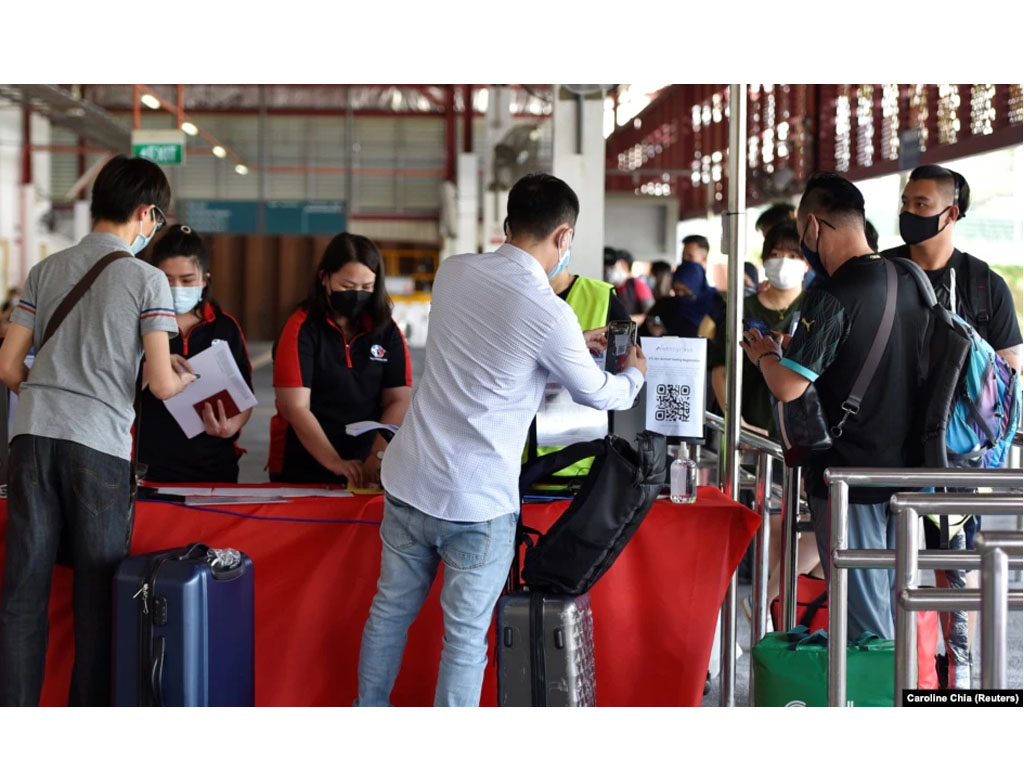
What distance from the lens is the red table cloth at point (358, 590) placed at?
9.95 feet

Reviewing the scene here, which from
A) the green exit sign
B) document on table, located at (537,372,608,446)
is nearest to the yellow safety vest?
document on table, located at (537,372,608,446)

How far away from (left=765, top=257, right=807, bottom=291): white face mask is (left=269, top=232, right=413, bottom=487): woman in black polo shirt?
156cm

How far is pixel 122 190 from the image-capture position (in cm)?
280

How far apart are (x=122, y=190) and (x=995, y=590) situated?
217 cm

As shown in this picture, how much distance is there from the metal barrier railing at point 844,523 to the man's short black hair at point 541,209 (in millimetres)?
847

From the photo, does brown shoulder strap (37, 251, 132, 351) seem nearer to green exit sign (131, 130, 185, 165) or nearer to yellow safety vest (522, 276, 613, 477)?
yellow safety vest (522, 276, 613, 477)

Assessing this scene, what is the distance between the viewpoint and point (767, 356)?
2963 millimetres

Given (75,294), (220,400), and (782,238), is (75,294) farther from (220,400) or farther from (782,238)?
(782,238)

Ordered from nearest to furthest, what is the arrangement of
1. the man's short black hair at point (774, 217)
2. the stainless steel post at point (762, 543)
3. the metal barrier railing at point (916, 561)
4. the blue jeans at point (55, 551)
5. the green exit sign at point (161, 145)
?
the metal barrier railing at point (916, 561)
the blue jeans at point (55, 551)
the stainless steel post at point (762, 543)
the man's short black hair at point (774, 217)
the green exit sign at point (161, 145)

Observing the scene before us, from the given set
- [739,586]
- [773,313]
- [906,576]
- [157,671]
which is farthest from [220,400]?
[739,586]

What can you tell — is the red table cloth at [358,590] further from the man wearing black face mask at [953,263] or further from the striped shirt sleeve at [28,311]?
the man wearing black face mask at [953,263]

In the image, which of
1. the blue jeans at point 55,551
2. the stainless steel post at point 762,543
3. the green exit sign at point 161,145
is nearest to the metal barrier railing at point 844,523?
the stainless steel post at point 762,543
